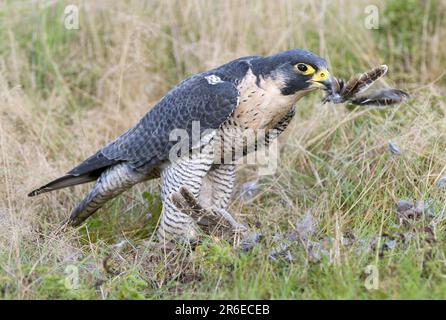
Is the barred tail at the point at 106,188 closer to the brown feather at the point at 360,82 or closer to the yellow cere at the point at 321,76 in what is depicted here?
the yellow cere at the point at 321,76

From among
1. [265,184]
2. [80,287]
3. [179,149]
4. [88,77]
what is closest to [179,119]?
[179,149]

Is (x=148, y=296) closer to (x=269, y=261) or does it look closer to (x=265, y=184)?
(x=269, y=261)

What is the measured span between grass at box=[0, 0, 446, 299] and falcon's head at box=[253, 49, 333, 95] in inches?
33.3

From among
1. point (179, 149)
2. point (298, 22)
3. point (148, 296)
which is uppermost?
point (298, 22)

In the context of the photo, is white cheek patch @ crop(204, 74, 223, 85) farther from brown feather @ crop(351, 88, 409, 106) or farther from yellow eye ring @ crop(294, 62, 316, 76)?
brown feather @ crop(351, 88, 409, 106)

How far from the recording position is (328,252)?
4.21 metres

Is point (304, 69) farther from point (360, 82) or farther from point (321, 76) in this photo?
point (360, 82)

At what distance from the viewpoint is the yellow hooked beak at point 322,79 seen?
4.79 meters

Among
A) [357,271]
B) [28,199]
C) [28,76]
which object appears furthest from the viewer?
[28,76]

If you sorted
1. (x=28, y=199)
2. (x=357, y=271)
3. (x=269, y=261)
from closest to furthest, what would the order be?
(x=357, y=271), (x=269, y=261), (x=28, y=199)

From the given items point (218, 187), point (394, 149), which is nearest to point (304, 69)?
point (394, 149)

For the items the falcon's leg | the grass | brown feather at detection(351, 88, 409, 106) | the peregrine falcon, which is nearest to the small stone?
the grass

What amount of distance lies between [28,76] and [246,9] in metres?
2.21

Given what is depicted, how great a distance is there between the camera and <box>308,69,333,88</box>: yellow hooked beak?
4.79m
